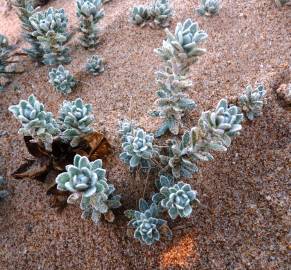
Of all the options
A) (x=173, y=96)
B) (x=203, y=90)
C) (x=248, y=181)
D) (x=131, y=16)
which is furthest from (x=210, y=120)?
(x=131, y=16)

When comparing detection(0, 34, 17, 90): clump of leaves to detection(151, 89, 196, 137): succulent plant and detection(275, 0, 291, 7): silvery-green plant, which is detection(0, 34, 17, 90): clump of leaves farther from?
detection(275, 0, 291, 7): silvery-green plant

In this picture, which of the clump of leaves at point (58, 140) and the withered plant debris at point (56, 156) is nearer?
the clump of leaves at point (58, 140)

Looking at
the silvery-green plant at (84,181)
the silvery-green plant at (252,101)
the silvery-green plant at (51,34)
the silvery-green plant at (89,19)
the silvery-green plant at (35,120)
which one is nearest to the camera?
the silvery-green plant at (84,181)

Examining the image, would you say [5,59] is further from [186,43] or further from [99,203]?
[186,43]

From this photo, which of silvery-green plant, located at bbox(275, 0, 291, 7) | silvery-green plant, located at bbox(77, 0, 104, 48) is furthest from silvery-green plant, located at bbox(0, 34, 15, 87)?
silvery-green plant, located at bbox(275, 0, 291, 7)

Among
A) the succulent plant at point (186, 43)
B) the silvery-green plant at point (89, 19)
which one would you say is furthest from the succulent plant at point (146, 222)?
the silvery-green plant at point (89, 19)

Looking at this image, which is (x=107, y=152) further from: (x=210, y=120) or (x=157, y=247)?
(x=210, y=120)

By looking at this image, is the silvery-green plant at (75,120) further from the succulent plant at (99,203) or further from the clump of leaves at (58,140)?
the succulent plant at (99,203)

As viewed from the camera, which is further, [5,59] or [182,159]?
[5,59]

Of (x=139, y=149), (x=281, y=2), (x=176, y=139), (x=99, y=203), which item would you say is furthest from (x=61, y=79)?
(x=281, y=2)
